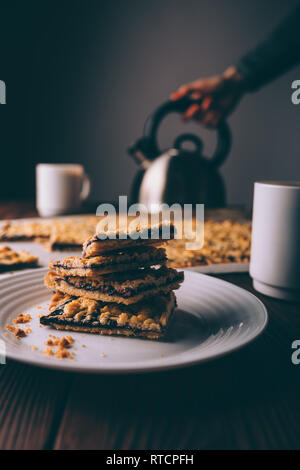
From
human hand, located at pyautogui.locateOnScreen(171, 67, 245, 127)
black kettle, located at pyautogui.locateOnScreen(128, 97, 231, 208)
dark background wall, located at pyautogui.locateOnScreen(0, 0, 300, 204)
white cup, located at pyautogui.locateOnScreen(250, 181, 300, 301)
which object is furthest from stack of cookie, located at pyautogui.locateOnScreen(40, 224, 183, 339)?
dark background wall, located at pyautogui.locateOnScreen(0, 0, 300, 204)

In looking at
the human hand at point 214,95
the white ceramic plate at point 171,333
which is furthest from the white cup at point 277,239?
the human hand at point 214,95

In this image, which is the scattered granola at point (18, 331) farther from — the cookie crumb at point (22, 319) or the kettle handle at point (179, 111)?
the kettle handle at point (179, 111)

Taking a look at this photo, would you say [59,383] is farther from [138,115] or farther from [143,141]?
[138,115]

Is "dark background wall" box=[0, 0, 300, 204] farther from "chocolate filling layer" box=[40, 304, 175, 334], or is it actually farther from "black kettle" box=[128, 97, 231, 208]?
"chocolate filling layer" box=[40, 304, 175, 334]

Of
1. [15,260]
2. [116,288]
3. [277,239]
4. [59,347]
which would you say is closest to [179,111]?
[15,260]

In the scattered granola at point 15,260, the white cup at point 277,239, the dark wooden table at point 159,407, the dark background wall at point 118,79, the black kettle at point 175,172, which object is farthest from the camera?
the dark background wall at point 118,79

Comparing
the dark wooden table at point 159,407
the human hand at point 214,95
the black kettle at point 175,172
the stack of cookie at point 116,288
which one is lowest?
the dark wooden table at point 159,407
